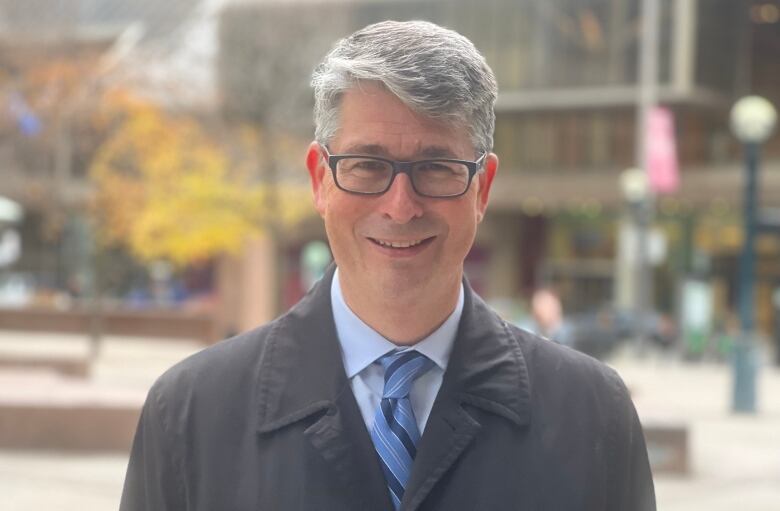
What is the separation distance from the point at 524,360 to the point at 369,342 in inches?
11.2

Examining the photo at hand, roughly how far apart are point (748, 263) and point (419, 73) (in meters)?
15.9

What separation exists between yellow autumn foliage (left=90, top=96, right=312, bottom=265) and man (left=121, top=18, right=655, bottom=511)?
73.8 ft

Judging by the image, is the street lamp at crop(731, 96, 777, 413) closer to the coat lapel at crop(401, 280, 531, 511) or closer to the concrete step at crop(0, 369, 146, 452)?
the concrete step at crop(0, 369, 146, 452)

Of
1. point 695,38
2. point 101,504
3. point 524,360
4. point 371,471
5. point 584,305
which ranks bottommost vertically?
point 584,305

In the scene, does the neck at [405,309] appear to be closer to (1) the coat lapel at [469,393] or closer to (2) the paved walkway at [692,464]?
(1) the coat lapel at [469,393]

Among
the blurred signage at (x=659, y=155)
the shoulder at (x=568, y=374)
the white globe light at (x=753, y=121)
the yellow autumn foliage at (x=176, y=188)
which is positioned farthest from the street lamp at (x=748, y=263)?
the shoulder at (x=568, y=374)

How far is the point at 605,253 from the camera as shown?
40.6 metres

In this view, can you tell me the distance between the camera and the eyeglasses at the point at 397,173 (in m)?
2.08

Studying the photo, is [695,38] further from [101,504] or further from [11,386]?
[101,504]

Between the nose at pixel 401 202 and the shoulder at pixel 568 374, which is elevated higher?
the nose at pixel 401 202

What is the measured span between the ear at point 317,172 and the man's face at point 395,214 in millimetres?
60

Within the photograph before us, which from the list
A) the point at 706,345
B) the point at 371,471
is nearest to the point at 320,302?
the point at 371,471

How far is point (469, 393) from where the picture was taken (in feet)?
6.91

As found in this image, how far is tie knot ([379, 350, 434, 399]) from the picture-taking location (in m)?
2.10
